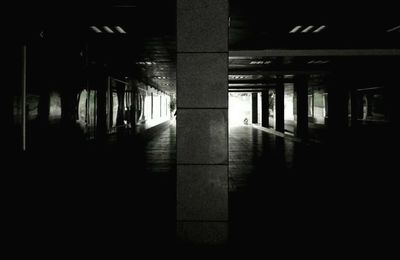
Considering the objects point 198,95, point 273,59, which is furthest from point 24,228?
point 273,59

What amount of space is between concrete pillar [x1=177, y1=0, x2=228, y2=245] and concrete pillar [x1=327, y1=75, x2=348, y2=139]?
1506 centimetres

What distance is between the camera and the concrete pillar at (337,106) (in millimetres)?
17036

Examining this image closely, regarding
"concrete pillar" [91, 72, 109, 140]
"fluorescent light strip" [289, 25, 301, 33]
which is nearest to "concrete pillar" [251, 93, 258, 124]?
"concrete pillar" [91, 72, 109, 140]

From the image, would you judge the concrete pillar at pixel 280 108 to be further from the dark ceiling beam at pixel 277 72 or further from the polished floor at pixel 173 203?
the polished floor at pixel 173 203

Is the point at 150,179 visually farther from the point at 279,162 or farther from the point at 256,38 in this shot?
the point at 256,38

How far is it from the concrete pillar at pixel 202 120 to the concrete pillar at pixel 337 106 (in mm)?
15064

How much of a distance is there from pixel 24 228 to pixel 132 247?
202 centimetres

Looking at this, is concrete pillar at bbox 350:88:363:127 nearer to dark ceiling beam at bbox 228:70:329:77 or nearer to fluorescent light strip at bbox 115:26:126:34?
dark ceiling beam at bbox 228:70:329:77

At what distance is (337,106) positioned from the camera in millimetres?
17562

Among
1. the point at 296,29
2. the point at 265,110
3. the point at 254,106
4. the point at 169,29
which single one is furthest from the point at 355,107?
the point at 169,29

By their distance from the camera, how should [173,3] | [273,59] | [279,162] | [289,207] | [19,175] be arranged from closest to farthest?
[289,207]
[173,3]
[19,175]
[279,162]
[273,59]

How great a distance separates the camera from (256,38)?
10703 mm

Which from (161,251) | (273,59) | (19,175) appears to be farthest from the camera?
(273,59)

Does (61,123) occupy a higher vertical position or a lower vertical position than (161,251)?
higher
